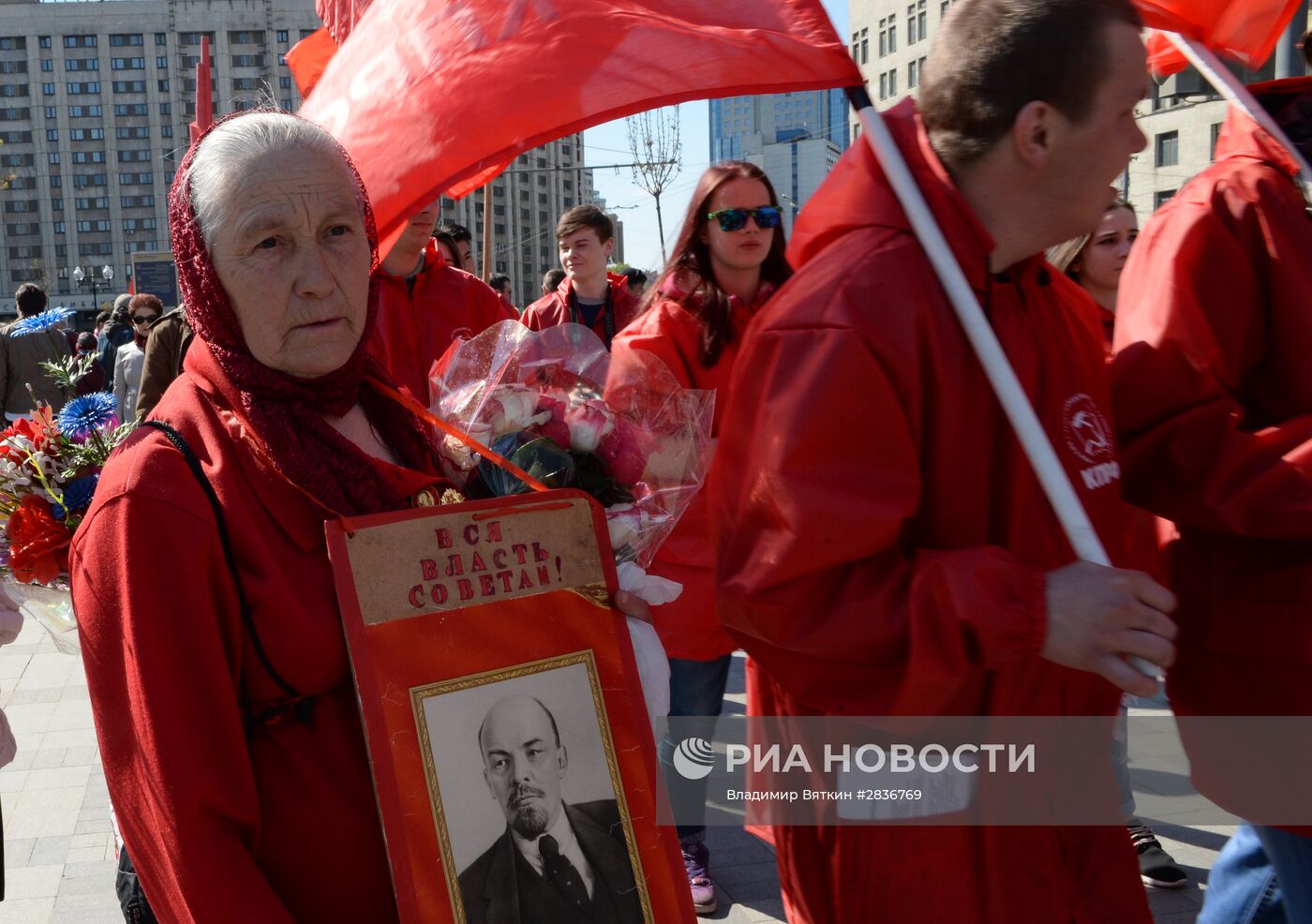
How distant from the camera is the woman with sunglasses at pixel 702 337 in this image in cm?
366

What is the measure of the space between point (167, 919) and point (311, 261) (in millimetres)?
901

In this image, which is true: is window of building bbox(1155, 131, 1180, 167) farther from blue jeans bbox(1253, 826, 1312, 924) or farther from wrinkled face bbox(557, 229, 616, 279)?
blue jeans bbox(1253, 826, 1312, 924)

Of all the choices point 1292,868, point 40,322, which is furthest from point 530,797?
point 40,322

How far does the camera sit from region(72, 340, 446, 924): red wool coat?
4.84 feet

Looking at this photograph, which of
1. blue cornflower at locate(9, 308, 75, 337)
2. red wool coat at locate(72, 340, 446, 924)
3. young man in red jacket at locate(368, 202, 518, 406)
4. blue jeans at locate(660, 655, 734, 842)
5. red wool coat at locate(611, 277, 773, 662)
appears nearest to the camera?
red wool coat at locate(72, 340, 446, 924)

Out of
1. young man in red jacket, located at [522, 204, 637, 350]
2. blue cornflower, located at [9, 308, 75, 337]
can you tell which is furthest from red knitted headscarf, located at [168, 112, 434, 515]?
young man in red jacket, located at [522, 204, 637, 350]

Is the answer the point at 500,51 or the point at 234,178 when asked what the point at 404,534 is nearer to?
the point at 234,178

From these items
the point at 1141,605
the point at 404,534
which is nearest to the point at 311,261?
the point at 404,534

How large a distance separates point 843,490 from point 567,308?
17.7 feet

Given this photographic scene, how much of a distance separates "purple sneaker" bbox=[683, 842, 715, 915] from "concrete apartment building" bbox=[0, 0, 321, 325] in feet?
384

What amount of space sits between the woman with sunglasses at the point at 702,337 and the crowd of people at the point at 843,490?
1.75m

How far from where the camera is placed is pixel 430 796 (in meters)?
1.57

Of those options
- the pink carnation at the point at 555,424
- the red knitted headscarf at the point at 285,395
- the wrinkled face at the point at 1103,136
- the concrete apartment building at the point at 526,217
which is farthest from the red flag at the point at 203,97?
the concrete apartment building at the point at 526,217

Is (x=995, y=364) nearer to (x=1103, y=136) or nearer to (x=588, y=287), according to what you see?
(x=1103, y=136)
